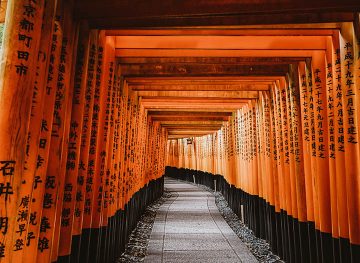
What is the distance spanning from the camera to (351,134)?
4016mm

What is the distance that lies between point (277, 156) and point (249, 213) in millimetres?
3246

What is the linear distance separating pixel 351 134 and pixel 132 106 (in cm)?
563

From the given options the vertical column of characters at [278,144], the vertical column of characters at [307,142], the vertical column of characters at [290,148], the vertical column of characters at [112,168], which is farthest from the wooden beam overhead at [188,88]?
the vertical column of characters at [307,142]

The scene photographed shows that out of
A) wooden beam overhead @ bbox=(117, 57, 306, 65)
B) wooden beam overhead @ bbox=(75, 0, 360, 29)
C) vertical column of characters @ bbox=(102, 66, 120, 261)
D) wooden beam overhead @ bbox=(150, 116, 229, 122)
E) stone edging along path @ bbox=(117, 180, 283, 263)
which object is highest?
wooden beam overhead @ bbox=(150, 116, 229, 122)

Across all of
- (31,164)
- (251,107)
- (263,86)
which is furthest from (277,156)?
(31,164)

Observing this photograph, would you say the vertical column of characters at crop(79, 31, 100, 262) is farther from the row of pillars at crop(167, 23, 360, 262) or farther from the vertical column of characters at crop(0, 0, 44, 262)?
the row of pillars at crop(167, 23, 360, 262)

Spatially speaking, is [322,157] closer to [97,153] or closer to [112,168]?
[97,153]

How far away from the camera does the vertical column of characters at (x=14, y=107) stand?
7.38 ft

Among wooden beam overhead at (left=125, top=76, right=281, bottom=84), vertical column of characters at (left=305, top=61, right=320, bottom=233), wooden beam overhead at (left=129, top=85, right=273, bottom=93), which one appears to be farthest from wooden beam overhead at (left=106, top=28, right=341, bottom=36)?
wooden beam overhead at (left=129, top=85, right=273, bottom=93)

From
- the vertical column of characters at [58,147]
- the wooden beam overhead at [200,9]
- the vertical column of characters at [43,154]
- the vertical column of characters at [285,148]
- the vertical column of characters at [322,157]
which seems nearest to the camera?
the vertical column of characters at [43,154]

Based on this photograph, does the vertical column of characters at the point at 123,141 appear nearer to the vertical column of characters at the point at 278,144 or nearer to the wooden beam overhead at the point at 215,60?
the wooden beam overhead at the point at 215,60

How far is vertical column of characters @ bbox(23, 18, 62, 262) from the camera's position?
8.74 ft

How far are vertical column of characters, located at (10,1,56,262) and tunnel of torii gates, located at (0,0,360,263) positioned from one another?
1 cm

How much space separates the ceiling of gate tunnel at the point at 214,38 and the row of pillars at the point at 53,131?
22.7 inches
